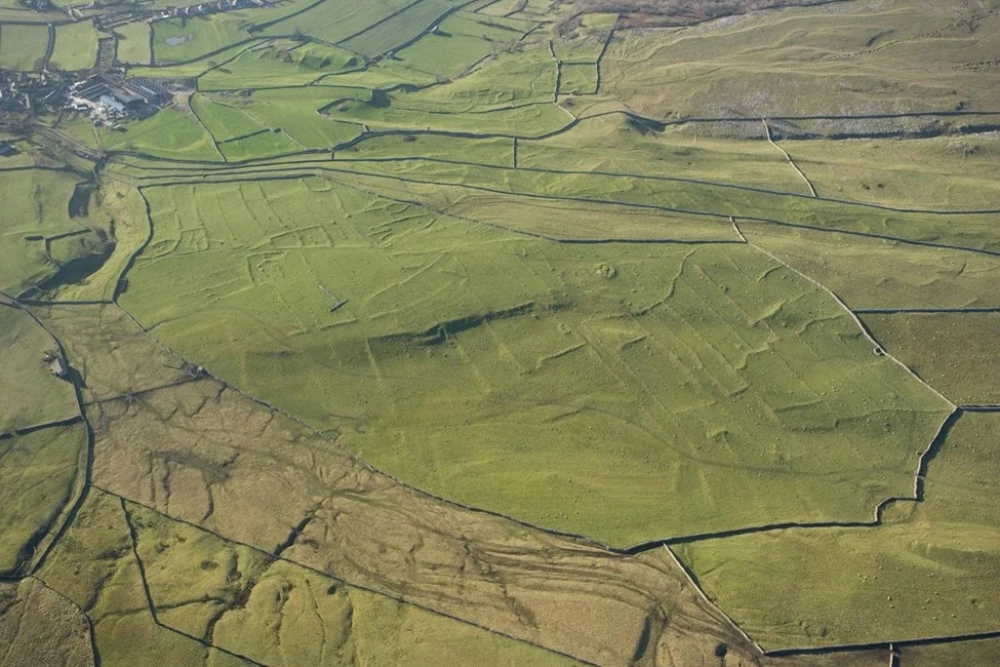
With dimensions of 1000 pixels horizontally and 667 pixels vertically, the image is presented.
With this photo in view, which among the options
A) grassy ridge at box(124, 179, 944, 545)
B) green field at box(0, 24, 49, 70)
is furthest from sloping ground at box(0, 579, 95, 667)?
green field at box(0, 24, 49, 70)

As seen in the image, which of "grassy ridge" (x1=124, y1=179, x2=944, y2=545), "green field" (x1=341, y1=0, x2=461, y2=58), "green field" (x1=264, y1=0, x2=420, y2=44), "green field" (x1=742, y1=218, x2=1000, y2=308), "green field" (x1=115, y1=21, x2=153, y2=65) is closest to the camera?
"grassy ridge" (x1=124, y1=179, x2=944, y2=545)

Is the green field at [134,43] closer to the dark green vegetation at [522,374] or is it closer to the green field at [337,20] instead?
the green field at [337,20]

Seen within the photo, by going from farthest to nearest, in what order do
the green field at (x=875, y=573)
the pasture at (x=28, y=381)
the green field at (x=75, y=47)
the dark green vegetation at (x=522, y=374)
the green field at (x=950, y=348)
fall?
the green field at (x=75, y=47), the pasture at (x=28, y=381), the green field at (x=950, y=348), the dark green vegetation at (x=522, y=374), the green field at (x=875, y=573)

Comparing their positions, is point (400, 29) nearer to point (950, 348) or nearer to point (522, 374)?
point (522, 374)

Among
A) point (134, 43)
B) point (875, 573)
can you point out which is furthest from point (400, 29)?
point (875, 573)

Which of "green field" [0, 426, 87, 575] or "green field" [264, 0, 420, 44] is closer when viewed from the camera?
"green field" [0, 426, 87, 575]

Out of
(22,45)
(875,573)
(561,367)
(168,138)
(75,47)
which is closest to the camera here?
(875,573)

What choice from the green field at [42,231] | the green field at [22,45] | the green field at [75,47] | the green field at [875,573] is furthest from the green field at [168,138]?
the green field at [875,573]

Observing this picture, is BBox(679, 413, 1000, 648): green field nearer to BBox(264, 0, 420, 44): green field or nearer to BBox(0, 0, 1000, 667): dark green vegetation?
BBox(0, 0, 1000, 667): dark green vegetation

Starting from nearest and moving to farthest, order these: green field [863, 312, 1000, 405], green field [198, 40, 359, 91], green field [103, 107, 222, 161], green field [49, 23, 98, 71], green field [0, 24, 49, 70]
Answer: green field [863, 312, 1000, 405]
green field [103, 107, 222, 161]
green field [198, 40, 359, 91]
green field [0, 24, 49, 70]
green field [49, 23, 98, 71]
